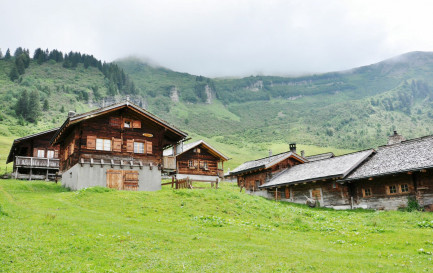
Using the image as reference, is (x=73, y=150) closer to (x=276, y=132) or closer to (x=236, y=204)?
(x=236, y=204)

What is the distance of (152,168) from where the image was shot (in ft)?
120

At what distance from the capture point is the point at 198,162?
5847 cm

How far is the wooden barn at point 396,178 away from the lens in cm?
3038

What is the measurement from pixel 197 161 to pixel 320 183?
24.6 meters

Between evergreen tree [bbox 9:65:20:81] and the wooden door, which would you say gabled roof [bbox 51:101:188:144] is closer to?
the wooden door

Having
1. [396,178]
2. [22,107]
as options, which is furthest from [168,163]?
[22,107]

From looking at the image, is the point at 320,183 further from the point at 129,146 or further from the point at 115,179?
the point at 115,179

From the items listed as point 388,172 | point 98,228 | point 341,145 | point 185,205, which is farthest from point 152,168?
point 341,145

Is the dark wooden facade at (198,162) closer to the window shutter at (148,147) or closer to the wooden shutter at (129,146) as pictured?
the window shutter at (148,147)

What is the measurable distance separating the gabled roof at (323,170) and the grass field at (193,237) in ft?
30.7

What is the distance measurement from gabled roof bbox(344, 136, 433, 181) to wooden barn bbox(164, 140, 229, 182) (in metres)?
26.5

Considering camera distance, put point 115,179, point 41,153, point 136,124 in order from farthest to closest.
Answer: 1. point 41,153
2. point 136,124
3. point 115,179

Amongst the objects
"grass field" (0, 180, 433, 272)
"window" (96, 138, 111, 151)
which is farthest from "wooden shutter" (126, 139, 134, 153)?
"grass field" (0, 180, 433, 272)

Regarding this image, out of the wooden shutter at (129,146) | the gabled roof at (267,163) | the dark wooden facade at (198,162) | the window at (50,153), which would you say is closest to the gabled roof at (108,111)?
the wooden shutter at (129,146)
